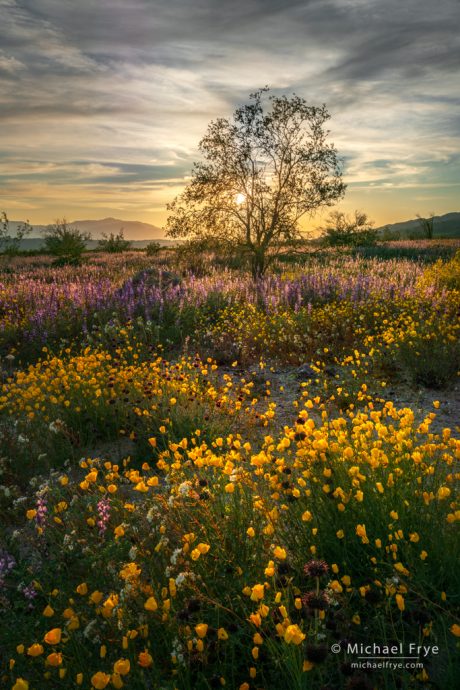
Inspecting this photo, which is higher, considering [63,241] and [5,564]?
[63,241]

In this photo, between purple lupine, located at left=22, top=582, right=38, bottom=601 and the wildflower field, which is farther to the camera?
purple lupine, located at left=22, top=582, right=38, bottom=601

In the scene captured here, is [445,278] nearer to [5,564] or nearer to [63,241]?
[5,564]

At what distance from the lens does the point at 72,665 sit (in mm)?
2287

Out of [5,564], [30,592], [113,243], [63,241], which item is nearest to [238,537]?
[30,592]

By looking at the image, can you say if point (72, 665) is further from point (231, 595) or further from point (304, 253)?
point (304, 253)

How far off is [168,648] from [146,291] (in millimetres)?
9976

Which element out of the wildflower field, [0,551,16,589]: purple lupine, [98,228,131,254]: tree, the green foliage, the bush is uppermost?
[98,228,131,254]: tree

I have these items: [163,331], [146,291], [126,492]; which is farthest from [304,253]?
[126,492]

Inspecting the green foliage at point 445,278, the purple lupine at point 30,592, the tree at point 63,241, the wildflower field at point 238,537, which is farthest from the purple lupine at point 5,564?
the tree at point 63,241

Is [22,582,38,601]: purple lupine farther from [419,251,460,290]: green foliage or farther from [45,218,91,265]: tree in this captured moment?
[45,218,91,265]: tree

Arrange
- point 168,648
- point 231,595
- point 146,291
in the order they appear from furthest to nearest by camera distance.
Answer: point 146,291 → point 231,595 → point 168,648

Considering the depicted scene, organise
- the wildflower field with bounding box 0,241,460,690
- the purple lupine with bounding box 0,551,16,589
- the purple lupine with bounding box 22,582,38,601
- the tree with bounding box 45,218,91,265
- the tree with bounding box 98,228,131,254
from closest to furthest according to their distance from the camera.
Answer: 1. the wildflower field with bounding box 0,241,460,690
2. the purple lupine with bounding box 22,582,38,601
3. the purple lupine with bounding box 0,551,16,589
4. the tree with bounding box 45,218,91,265
5. the tree with bounding box 98,228,131,254

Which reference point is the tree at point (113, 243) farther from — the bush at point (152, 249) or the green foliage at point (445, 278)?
the green foliage at point (445, 278)

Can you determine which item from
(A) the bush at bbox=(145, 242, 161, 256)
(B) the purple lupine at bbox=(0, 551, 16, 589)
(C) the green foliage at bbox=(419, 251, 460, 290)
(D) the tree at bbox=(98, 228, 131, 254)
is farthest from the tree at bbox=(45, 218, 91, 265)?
(B) the purple lupine at bbox=(0, 551, 16, 589)
